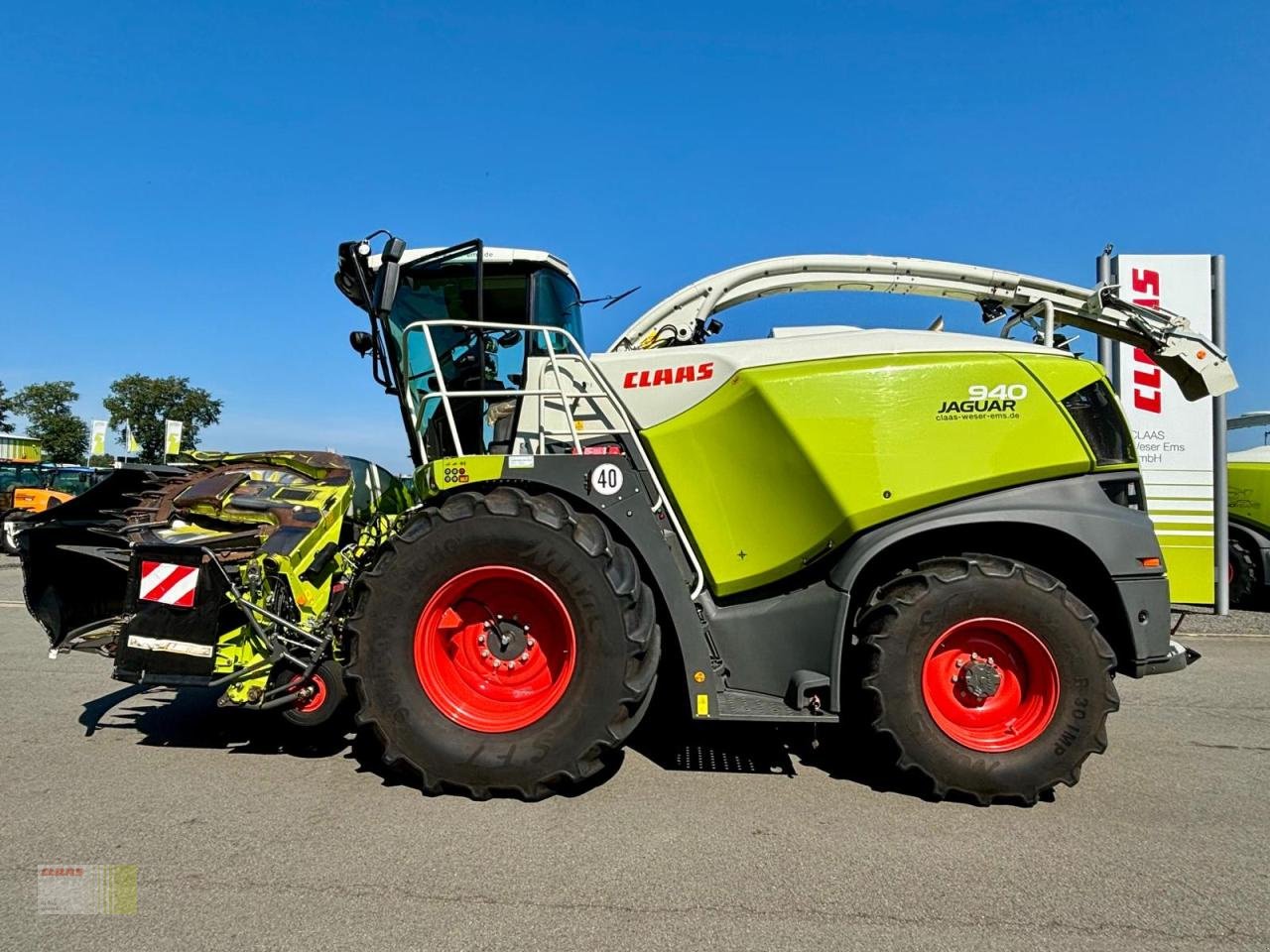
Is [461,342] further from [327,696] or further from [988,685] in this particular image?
[988,685]

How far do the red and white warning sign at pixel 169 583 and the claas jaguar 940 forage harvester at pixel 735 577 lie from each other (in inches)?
0.4

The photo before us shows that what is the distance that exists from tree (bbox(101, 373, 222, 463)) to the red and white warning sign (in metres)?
54.9

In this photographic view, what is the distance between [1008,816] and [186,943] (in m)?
3.02

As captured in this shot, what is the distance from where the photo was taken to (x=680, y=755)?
3674mm

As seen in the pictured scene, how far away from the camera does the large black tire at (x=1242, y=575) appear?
8492 mm

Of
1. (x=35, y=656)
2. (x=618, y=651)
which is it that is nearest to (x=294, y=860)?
(x=618, y=651)

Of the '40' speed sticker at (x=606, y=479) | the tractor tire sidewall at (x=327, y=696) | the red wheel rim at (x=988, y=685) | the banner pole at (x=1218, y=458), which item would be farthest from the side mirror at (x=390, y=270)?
the banner pole at (x=1218, y=458)

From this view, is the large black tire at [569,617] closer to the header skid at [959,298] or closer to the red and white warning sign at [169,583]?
the red and white warning sign at [169,583]

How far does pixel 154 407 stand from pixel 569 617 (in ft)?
198

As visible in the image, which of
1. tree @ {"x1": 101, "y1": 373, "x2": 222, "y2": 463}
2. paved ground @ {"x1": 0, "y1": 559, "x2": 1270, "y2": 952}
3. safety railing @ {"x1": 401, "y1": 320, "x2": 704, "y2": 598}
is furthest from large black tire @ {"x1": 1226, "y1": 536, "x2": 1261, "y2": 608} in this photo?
tree @ {"x1": 101, "y1": 373, "x2": 222, "y2": 463}

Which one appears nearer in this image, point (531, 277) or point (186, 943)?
point (186, 943)

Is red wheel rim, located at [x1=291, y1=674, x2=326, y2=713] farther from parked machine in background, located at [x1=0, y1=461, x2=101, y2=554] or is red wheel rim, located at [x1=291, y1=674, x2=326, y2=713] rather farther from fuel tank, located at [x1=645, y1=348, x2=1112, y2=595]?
parked machine in background, located at [x1=0, y1=461, x2=101, y2=554]

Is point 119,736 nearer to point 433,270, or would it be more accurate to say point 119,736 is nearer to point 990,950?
point 433,270

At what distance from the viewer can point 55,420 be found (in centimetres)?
5281
